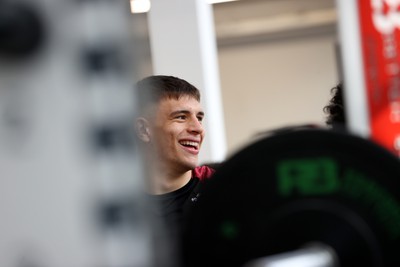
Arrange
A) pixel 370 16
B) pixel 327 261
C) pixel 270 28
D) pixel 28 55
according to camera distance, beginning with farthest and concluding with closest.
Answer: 1. pixel 270 28
2. pixel 370 16
3. pixel 327 261
4. pixel 28 55

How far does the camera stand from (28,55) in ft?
1.41

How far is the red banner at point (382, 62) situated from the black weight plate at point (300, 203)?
6 centimetres

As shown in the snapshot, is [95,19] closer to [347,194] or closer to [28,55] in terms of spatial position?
[28,55]

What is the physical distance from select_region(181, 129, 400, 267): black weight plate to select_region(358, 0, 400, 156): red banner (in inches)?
2.4

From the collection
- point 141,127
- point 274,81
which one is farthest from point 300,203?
point 274,81

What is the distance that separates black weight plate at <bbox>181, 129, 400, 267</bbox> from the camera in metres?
0.61

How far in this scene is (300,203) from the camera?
62 cm

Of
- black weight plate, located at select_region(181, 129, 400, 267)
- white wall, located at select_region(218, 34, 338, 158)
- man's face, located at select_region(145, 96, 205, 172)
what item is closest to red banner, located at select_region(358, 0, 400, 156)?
black weight plate, located at select_region(181, 129, 400, 267)

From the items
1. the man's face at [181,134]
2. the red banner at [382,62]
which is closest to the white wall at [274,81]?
the man's face at [181,134]

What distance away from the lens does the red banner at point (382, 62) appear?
0.68 metres

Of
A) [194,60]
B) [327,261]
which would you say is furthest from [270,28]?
[327,261]

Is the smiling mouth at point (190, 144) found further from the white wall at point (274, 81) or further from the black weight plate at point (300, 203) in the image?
the white wall at point (274, 81)

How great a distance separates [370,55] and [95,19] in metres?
0.37

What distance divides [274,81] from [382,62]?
6.82 meters
